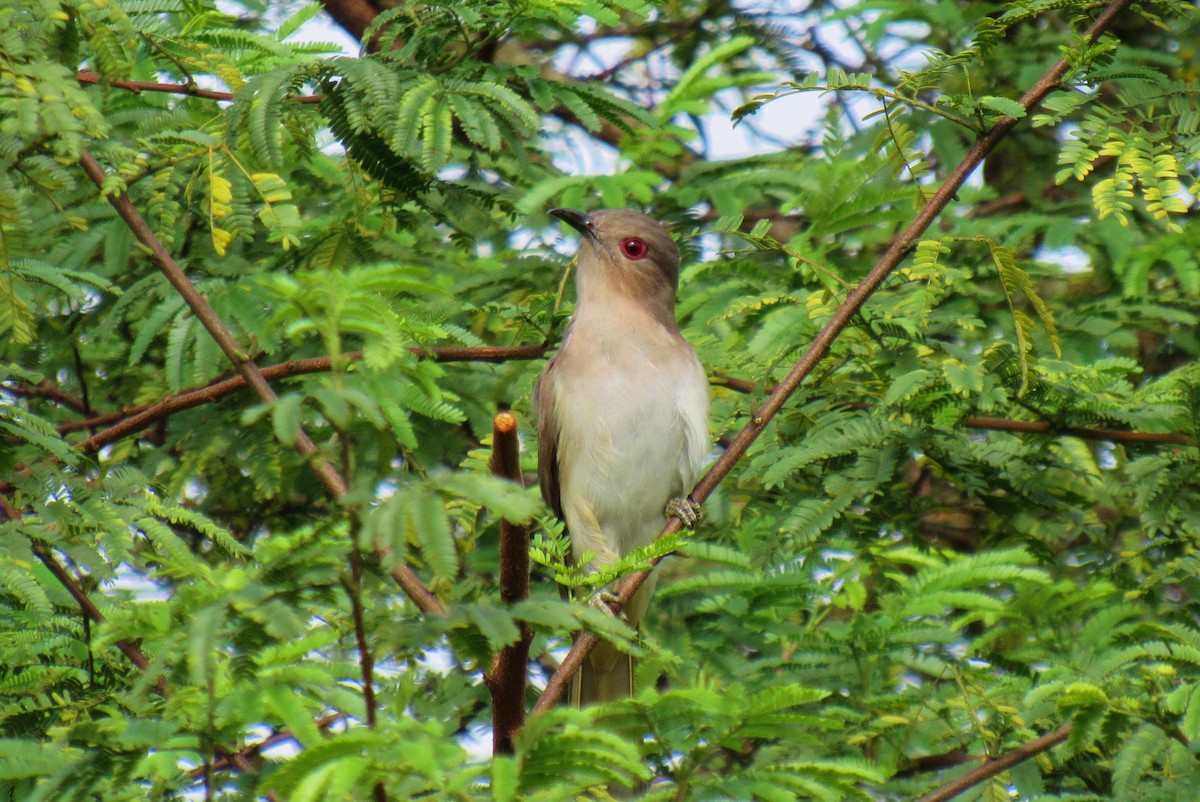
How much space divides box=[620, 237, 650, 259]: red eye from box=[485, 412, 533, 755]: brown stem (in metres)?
3.46

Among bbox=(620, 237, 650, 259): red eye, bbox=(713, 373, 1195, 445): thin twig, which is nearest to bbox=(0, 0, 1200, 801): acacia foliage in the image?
bbox=(713, 373, 1195, 445): thin twig

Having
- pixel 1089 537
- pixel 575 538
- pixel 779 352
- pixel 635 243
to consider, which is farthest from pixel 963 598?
pixel 635 243

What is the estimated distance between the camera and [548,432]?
6.12 metres

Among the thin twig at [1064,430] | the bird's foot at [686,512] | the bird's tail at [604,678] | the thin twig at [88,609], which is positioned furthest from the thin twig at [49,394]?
the thin twig at [1064,430]

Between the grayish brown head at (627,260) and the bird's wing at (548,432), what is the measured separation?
1.86 feet

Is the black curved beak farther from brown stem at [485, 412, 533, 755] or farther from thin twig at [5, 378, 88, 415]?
brown stem at [485, 412, 533, 755]

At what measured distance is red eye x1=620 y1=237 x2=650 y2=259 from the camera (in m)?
6.40

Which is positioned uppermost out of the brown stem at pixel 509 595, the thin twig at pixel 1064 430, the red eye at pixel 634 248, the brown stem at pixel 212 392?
the brown stem at pixel 509 595

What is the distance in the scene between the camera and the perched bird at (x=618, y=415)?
5953 mm

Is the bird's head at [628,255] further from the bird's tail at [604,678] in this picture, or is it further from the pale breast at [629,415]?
the bird's tail at [604,678]

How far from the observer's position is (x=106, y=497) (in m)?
4.02

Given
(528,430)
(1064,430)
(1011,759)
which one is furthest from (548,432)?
(1011,759)

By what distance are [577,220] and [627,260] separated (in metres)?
0.30

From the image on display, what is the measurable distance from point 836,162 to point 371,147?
9.30 ft
